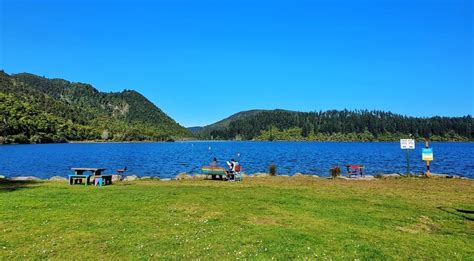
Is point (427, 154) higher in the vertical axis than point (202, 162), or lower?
higher

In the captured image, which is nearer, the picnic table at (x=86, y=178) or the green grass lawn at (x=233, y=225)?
the green grass lawn at (x=233, y=225)

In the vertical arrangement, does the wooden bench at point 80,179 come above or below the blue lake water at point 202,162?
above

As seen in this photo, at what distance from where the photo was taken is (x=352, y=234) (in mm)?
11586

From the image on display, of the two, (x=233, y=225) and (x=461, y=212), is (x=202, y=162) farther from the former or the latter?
(x=233, y=225)

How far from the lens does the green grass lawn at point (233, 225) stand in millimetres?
9781

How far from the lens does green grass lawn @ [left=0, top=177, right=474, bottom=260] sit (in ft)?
32.1

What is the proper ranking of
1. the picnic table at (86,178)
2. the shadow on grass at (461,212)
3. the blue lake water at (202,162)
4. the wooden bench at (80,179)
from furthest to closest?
1. the blue lake water at (202,162)
2. the wooden bench at (80,179)
3. the picnic table at (86,178)
4. the shadow on grass at (461,212)

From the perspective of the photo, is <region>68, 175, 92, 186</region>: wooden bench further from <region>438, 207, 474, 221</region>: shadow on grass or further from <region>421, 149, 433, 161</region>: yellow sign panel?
<region>421, 149, 433, 161</region>: yellow sign panel

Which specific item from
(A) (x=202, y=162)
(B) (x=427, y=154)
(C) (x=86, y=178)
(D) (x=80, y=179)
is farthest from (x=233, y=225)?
(A) (x=202, y=162)

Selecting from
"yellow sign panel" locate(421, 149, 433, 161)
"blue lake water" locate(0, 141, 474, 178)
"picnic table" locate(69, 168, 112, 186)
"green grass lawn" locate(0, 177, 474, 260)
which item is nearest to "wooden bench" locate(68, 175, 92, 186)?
"picnic table" locate(69, 168, 112, 186)

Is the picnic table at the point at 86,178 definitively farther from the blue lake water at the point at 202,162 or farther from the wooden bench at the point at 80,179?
the blue lake water at the point at 202,162

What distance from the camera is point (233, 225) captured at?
12688mm

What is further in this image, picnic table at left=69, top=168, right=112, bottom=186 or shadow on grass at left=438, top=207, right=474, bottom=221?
picnic table at left=69, top=168, right=112, bottom=186

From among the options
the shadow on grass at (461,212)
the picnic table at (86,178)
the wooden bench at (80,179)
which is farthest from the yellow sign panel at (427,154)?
the wooden bench at (80,179)
